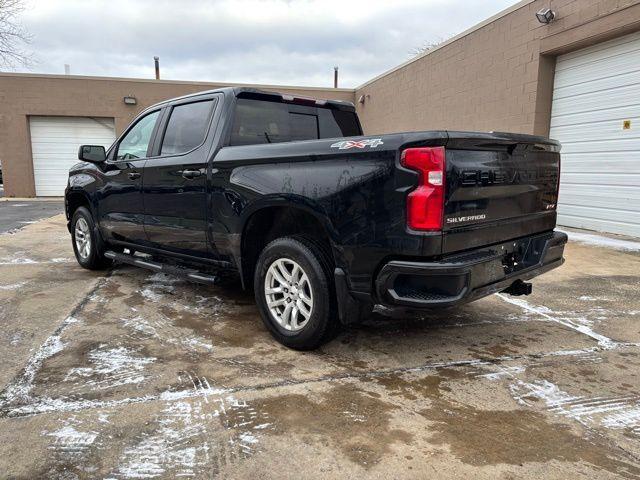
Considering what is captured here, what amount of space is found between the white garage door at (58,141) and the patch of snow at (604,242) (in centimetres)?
1588

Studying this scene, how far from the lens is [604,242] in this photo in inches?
314

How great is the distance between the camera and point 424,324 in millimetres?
4086

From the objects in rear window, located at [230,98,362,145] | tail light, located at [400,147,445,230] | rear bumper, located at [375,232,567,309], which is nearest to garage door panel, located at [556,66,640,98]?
rear window, located at [230,98,362,145]

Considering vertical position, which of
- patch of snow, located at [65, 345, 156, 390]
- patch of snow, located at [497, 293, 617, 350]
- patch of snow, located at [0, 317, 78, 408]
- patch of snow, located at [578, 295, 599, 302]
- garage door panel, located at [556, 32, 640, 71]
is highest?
garage door panel, located at [556, 32, 640, 71]

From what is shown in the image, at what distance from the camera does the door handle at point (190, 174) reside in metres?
4.01

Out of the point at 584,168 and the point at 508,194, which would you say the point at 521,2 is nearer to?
the point at 584,168

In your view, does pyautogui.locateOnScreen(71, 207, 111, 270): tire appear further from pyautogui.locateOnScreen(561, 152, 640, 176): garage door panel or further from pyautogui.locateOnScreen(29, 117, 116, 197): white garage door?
pyautogui.locateOnScreen(29, 117, 116, 197): white garage door

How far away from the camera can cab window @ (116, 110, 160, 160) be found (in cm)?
484

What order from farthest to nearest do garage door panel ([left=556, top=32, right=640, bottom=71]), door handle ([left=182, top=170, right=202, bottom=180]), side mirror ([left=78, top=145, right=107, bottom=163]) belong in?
garage door panel ([left=556, top=32, right=640, bottom=71]), side mirror ([left=78, top=145, right=107, bottom=163]), door handle ([left=182, top=170, right=202, bottom=180])

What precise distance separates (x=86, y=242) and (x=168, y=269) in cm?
206

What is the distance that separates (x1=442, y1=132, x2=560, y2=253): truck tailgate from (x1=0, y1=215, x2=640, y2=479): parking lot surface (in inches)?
35.4

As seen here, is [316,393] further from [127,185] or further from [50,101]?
[50,101]

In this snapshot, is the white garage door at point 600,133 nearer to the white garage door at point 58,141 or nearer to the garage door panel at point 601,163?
the garage door panel at point 601,163

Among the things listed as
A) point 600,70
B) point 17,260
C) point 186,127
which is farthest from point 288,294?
point 600,70
